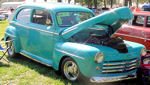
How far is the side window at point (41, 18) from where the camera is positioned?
16.8 ft

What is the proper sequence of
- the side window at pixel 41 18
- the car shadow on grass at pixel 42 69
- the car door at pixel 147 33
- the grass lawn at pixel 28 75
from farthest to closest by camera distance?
the car door at pixel 147 33 < the side window at pixel 41 18 < the car shadow on grass at pixel 42 69 < the grass lawn at pixel 28 75

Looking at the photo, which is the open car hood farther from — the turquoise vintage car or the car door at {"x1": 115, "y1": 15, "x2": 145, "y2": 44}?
the car door at {"x1": 115, "y1": 15, "x2": 145, "y2": 44}

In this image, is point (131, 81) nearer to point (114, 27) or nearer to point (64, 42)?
Result: point (114, 27)

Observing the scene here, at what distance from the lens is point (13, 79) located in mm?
4734

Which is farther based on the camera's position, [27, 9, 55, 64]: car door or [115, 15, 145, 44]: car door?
[115, 15, 145, 44]: car door

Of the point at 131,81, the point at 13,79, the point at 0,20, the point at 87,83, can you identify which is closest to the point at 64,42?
the point at 87,83

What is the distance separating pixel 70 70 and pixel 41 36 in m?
1.32

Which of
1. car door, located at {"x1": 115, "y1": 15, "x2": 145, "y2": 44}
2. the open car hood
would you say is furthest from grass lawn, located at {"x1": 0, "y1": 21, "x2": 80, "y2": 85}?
car door, located at {"x1": 115, "y1": 15, "x2": 145, "y2": 44}

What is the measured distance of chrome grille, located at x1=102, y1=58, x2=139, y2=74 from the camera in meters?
4.07

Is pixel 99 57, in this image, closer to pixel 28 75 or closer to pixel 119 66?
pixel 119 66

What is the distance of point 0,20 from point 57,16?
62.2ft

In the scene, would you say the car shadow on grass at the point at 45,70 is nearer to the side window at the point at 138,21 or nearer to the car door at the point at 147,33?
the car door at the point at 147,33

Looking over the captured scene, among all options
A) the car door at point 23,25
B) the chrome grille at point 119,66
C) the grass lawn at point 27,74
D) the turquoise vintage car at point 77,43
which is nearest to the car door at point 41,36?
the turquoise vintage car at point 77,43

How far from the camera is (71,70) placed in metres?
4.38
